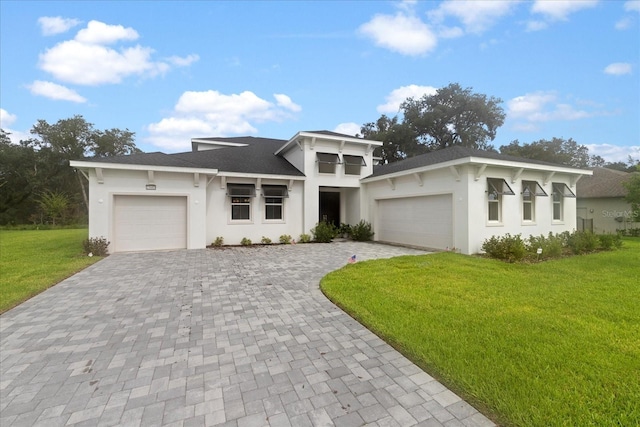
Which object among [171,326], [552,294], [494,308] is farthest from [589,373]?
[171,326]

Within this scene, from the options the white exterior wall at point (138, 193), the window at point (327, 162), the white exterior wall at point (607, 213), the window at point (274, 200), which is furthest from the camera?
the white exterior wall at point (607, 213)

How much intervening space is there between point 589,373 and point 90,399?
176 inches

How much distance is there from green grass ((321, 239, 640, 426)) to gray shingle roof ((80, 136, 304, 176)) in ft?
27.1

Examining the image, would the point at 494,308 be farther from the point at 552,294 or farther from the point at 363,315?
the point at 363,315

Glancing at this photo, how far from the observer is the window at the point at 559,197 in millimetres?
12375

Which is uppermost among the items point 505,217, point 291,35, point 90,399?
point 291,35

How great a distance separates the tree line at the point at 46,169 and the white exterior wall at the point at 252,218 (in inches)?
954

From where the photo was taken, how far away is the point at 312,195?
559 inches

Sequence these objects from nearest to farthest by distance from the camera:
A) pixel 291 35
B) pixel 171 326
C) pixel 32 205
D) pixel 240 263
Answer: pixel 171 326, pixel 240 263, pixel 291 35, pixel 32 205

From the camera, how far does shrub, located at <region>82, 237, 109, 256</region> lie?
9844 millimetres

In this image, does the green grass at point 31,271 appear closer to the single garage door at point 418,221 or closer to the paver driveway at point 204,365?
the paver driveway at point 204,365

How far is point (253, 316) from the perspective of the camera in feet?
14.4

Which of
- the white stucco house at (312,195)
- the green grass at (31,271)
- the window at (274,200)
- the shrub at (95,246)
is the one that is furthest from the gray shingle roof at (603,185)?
the shrub at (95,246)

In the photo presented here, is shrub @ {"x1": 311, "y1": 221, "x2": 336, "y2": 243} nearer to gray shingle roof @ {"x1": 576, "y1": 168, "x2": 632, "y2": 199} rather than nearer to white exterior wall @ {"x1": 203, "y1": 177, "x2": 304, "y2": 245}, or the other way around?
white exterior wall @ {"x1": 203, "y1": 177, "x2": 304, "y2": 245}
